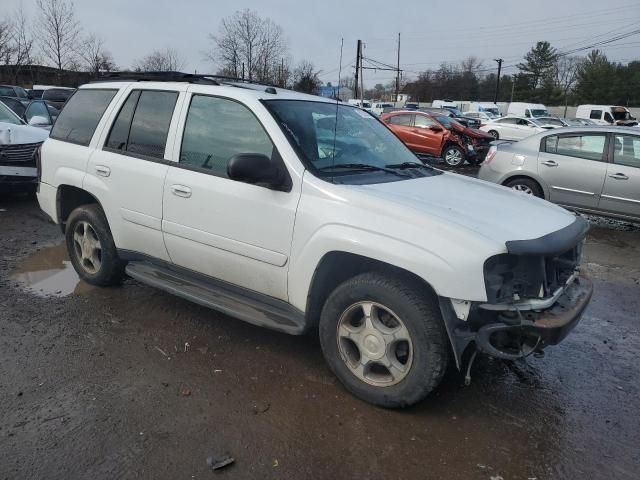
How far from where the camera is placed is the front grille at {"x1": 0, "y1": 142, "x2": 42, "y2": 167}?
829 cm

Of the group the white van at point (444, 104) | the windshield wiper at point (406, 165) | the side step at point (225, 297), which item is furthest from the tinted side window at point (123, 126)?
the white van at point (444, 104)

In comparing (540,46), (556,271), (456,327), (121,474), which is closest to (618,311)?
(556,271)

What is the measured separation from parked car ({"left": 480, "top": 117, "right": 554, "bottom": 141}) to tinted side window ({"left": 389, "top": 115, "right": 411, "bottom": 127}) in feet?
34.0

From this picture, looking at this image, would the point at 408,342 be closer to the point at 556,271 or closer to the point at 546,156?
the point at 556,271

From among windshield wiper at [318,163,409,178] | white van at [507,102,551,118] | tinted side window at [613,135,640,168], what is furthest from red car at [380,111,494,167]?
white van at [507,102,551,118]

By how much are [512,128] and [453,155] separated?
11574 mm

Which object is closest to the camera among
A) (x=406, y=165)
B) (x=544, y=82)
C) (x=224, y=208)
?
(x=224, y=208)

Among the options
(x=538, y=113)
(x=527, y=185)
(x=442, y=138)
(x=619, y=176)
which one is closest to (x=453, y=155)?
(x=442, y=138)

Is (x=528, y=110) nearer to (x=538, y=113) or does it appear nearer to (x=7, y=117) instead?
(x=538, y=113)

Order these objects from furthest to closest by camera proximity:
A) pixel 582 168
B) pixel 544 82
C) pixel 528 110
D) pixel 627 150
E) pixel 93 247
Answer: pixel 544 82 < pixel 528 110 < pixel 582 168 < pixel 627 150 < pixel 93 247

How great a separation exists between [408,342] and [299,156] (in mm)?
1346

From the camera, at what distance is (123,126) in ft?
14.6

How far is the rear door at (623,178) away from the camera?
7.75m

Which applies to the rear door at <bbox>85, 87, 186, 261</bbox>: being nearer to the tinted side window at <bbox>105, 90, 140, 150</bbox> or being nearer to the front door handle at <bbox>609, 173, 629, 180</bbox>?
the tinted side window at <bbox>105, 90, 140, 150</bbox>
